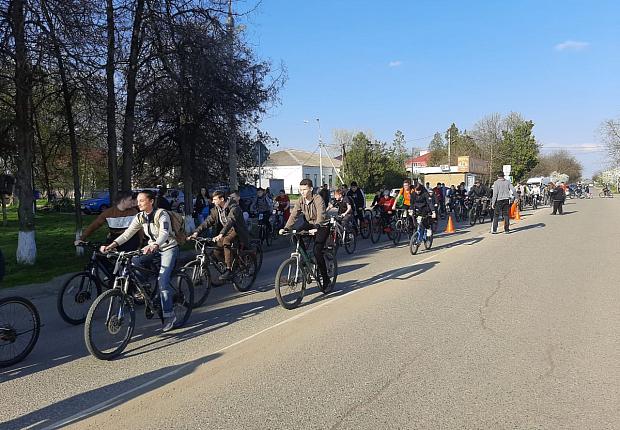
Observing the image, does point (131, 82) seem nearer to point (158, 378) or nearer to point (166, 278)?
point (166, 278)

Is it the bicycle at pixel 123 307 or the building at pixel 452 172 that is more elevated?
the building at pixel 452 172

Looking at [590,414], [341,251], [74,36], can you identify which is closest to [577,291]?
[590,414]

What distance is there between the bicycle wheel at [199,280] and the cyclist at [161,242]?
140 cm

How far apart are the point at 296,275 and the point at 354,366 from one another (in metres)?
2.96

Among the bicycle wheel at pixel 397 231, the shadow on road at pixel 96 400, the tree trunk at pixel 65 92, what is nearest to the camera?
the shadow on road at pixel 96 400

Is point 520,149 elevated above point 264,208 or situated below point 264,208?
above

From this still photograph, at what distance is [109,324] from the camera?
19.3 ft

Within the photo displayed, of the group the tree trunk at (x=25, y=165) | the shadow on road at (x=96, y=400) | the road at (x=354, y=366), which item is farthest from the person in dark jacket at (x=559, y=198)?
the shadow on road at (x=96, y=400)

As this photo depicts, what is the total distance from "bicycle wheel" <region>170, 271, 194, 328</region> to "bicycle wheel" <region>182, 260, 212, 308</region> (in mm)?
1042

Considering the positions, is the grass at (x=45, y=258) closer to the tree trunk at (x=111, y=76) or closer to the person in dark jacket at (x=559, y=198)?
the tree trunk at (x=111, y=76)

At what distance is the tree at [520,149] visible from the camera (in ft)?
247

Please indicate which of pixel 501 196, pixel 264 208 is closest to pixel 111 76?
pixel 264 208

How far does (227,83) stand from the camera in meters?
15.5

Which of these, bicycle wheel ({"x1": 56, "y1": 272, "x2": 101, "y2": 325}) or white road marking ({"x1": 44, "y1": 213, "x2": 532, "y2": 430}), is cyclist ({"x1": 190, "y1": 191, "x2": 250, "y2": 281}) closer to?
white road marking ({"x1": 44, "y1": 213, "x2": 532, "y2": 430})
